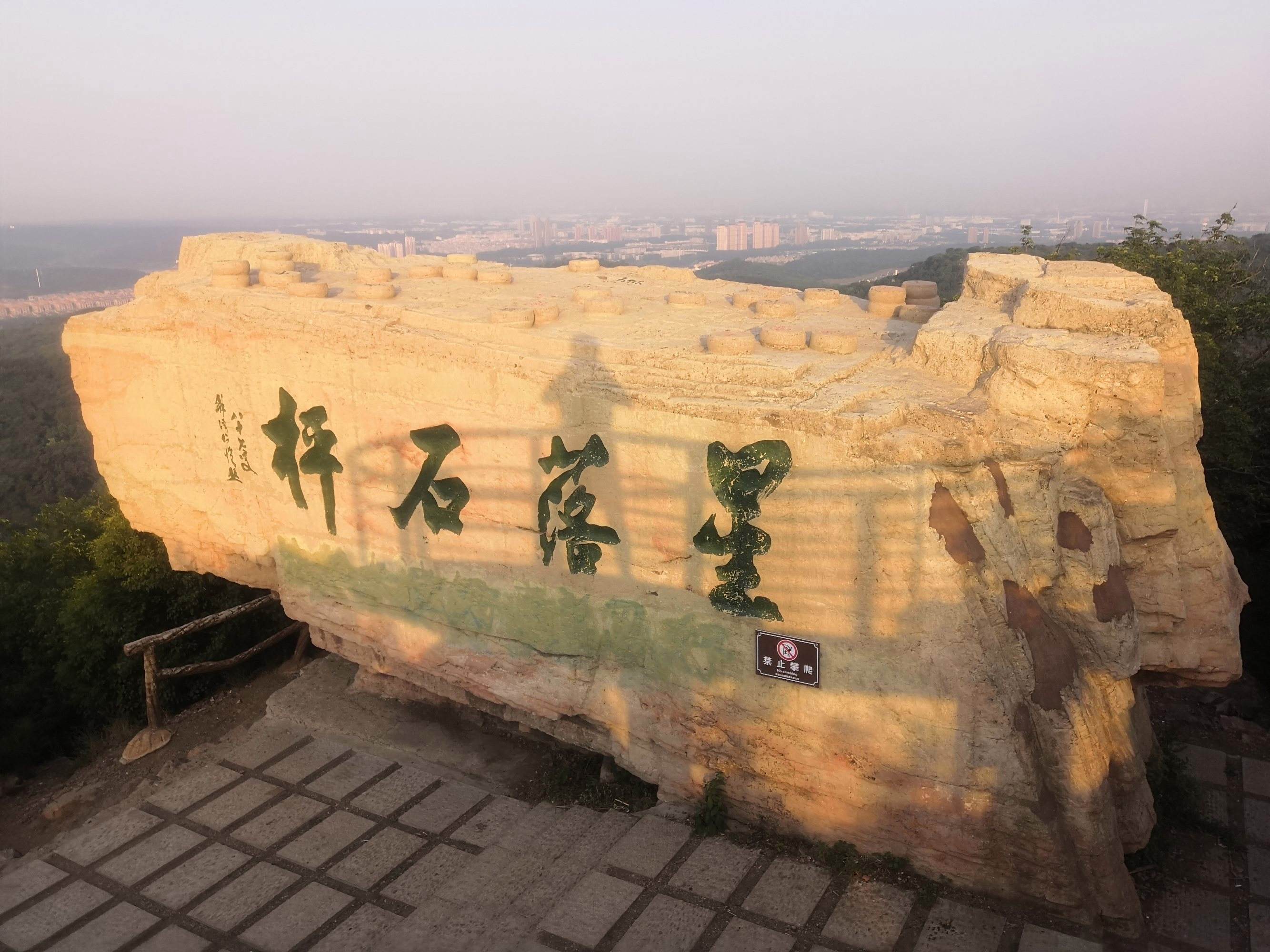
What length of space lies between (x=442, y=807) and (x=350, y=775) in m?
1.10

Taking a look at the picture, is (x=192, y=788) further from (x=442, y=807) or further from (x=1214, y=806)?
(x=1214, y=806)

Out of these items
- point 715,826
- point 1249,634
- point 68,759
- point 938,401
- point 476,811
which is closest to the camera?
point 938,401

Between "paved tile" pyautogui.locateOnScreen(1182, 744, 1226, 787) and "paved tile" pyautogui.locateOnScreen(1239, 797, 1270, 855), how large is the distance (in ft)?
0.97

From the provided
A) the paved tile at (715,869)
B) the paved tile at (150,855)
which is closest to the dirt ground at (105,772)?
the paved tile at (150,855)

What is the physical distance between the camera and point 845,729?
243 inches

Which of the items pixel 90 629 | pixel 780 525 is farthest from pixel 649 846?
pixel 90 629

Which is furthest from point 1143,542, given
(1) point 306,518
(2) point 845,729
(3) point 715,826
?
(1) point 306,518

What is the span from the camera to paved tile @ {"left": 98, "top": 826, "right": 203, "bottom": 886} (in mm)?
6992

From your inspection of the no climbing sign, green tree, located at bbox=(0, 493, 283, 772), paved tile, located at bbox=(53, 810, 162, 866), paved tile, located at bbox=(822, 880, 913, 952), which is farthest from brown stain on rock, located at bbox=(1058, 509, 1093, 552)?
green tree, located at bbox=(0, 493, 283, 772)

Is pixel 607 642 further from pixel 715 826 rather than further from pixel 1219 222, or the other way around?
pixel 1219 222

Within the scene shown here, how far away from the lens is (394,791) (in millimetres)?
7875

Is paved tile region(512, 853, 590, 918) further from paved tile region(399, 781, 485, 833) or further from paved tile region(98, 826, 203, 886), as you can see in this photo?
paved tile region(98, 826, 203, 886)

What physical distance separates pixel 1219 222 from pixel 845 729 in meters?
11.5

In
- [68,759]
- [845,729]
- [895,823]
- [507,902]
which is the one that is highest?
[845,729]
